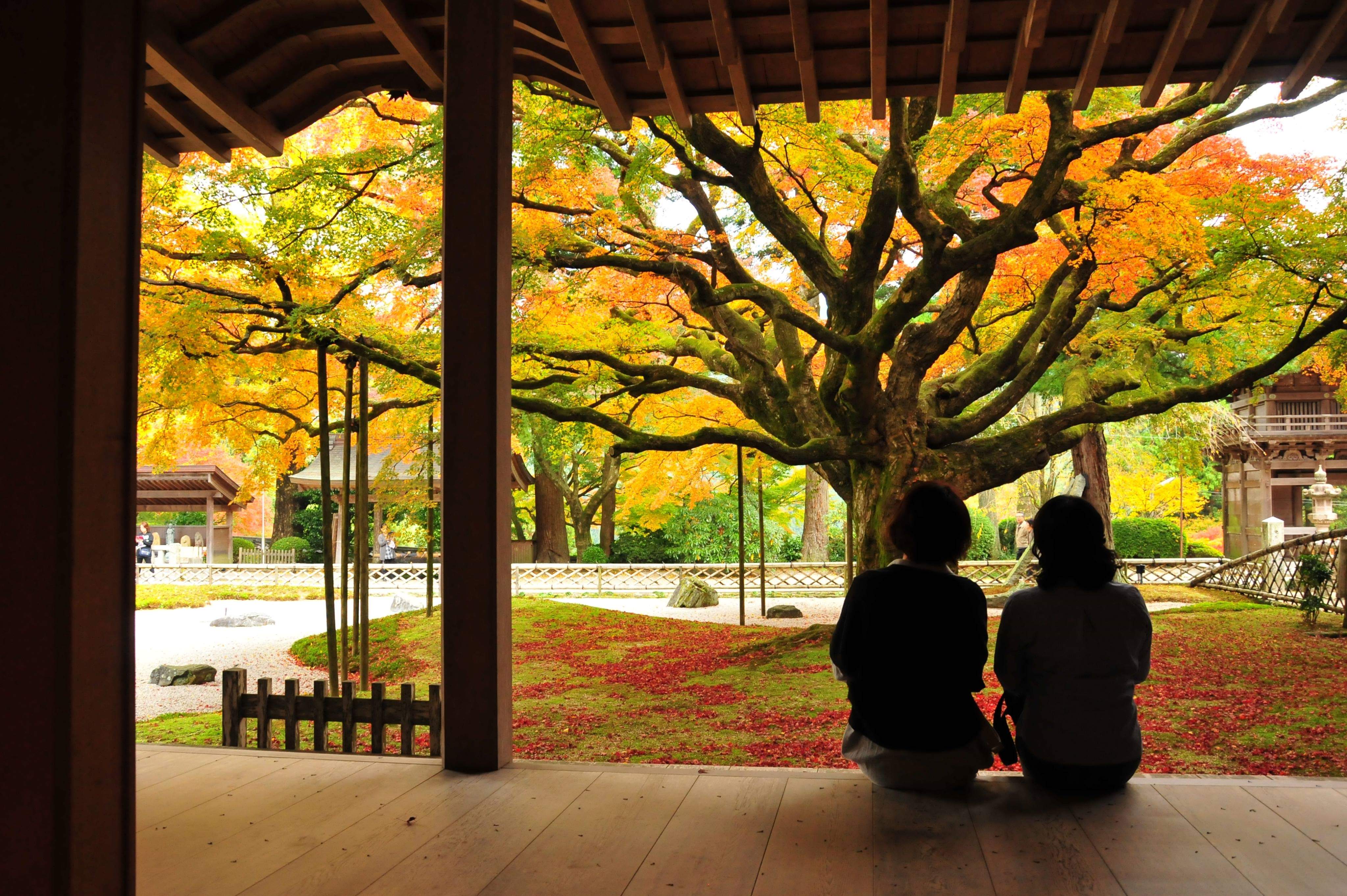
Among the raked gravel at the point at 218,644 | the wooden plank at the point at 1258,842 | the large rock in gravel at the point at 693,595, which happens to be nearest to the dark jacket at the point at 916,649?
the wooden plank at the point at 1258,842

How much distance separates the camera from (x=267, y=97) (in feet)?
13.7

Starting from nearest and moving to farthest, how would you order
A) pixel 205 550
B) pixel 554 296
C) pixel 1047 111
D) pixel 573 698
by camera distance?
pixel 1047 111
pixel 573 698
pixel 554 296
pixel 205 550

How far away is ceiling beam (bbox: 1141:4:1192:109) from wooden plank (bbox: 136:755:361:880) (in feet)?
12.9

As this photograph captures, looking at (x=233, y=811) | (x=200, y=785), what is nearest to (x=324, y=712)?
(x=200, y=785)

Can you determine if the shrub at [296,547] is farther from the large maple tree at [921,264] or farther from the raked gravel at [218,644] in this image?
the large maple tree at [921,264]

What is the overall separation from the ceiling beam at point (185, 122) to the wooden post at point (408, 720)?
264cm

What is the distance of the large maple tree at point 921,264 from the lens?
26.2 feet

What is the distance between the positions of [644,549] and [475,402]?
17.5 metres

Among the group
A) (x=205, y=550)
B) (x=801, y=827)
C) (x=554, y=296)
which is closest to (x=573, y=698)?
(x=554, y=296)

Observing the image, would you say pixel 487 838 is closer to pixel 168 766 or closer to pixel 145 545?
pixel 168 766

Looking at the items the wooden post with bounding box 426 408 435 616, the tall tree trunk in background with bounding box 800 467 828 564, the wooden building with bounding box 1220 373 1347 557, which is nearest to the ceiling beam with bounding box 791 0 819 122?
the wooden post with bounding box 426 408 435 616

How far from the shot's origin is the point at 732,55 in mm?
3486

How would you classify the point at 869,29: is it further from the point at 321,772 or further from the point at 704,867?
the point at 321,772

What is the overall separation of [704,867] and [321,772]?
1.60 m
